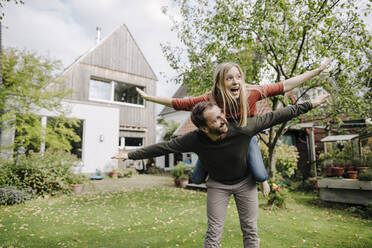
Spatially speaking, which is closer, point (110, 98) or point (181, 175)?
point (181, 175)

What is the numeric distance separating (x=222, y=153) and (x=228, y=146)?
79 mm

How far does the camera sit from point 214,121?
1.89 meters

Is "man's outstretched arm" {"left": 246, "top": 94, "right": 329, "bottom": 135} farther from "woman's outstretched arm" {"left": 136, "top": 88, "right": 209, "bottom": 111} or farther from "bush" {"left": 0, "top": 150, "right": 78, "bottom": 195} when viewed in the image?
"bush" {"left": 0, "top": 150, "right": 78, "bottom": 195}

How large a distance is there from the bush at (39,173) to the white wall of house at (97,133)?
391 cm

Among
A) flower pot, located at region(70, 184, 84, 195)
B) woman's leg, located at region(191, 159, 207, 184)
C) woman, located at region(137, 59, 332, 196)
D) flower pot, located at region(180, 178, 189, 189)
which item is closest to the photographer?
woman, located at region(137, 59, 332, 196)

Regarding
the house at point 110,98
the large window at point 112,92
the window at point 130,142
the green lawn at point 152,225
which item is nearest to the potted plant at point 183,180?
the green lawn at point 152,225

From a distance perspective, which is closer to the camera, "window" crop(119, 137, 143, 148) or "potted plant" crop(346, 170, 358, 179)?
"potted plant" crop(346, 170, 358, 179)

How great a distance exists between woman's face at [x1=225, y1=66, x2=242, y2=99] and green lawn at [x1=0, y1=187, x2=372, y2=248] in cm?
252

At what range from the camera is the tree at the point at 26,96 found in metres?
8.61

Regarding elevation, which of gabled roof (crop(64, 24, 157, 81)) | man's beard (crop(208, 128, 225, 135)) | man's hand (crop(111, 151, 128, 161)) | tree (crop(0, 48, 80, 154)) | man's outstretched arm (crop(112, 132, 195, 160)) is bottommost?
man's hand (crop(111, 151, 128, 161))

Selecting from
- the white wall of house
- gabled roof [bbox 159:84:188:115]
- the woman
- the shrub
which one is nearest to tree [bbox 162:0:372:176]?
the shrub

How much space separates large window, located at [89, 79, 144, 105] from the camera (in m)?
14.2

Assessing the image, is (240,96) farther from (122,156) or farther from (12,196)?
(12,196)

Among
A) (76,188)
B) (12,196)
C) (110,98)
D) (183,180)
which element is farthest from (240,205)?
(110,98)
